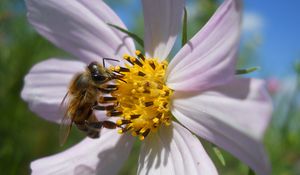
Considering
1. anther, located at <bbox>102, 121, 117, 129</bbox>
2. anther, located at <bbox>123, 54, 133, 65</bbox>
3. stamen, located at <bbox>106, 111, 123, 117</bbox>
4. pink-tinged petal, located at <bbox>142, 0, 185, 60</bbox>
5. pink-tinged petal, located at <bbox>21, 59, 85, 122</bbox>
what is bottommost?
anther, located at <bbox>102, 121, 117, 129</bbox>

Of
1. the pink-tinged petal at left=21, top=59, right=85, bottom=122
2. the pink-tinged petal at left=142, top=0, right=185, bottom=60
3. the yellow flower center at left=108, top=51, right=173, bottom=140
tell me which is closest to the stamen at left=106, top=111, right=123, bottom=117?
the yellow flower center at left=108, top=51, right=173, bottom=140

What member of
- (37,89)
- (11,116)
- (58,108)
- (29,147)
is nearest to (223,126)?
(58,108)

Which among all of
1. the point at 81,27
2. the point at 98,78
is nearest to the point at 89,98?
the point at 98,78

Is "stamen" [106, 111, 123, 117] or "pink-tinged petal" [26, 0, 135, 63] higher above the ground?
"pink-tinged petal" [26, 0, 135, 63]

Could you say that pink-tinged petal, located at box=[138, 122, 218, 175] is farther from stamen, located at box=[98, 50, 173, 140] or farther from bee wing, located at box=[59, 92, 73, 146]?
bee wing, located at box=[59, 92, 73, 146]

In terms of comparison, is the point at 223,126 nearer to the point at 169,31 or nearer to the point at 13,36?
the point at 169,31

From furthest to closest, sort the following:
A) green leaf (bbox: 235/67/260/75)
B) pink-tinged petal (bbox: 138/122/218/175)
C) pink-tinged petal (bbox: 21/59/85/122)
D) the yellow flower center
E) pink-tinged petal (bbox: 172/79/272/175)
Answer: pink-tinged petal (bbox: 21/59/85/122) < the yellow flower center < pink-tinged petal (bbox: 138/122/218/175) < green leaf (bbox: 235/67/260/75) < pink-tinged petal (bbox: 172/79/272/175)

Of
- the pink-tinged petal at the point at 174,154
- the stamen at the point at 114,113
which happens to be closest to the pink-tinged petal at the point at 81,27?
the stamen at the point at 114,113

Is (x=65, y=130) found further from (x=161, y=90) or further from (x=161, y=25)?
(x=161, y=25)
